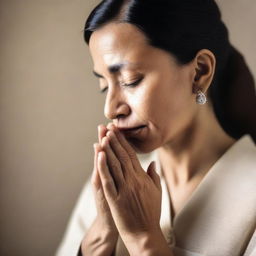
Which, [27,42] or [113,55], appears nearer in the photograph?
[113,55]

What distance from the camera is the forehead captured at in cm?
77

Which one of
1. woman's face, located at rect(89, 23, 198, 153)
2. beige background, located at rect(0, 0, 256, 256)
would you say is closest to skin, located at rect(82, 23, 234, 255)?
woman's face, located at rect(89, 23, 198, 153)

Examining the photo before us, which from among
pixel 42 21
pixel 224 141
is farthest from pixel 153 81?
pixel 42 21

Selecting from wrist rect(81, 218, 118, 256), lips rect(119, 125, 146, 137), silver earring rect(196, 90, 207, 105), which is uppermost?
silver earring rect(196, 90, 207, 105)

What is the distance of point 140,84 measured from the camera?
78 centimetres

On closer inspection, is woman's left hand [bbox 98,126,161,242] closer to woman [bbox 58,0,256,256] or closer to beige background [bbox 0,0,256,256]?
woman [bbox 58,0,256,256]

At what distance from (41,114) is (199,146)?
0.44m

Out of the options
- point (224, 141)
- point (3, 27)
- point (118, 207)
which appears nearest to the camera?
point (118, 207)

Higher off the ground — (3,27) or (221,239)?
(3,27)

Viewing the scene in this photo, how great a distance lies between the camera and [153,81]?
0.77m

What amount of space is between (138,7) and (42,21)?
0.38m

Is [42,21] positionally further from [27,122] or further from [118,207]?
[118,207]

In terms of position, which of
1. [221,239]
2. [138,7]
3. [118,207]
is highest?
[138,7]

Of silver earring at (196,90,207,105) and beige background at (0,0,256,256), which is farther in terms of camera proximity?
beige background at (0,0,256,256)
